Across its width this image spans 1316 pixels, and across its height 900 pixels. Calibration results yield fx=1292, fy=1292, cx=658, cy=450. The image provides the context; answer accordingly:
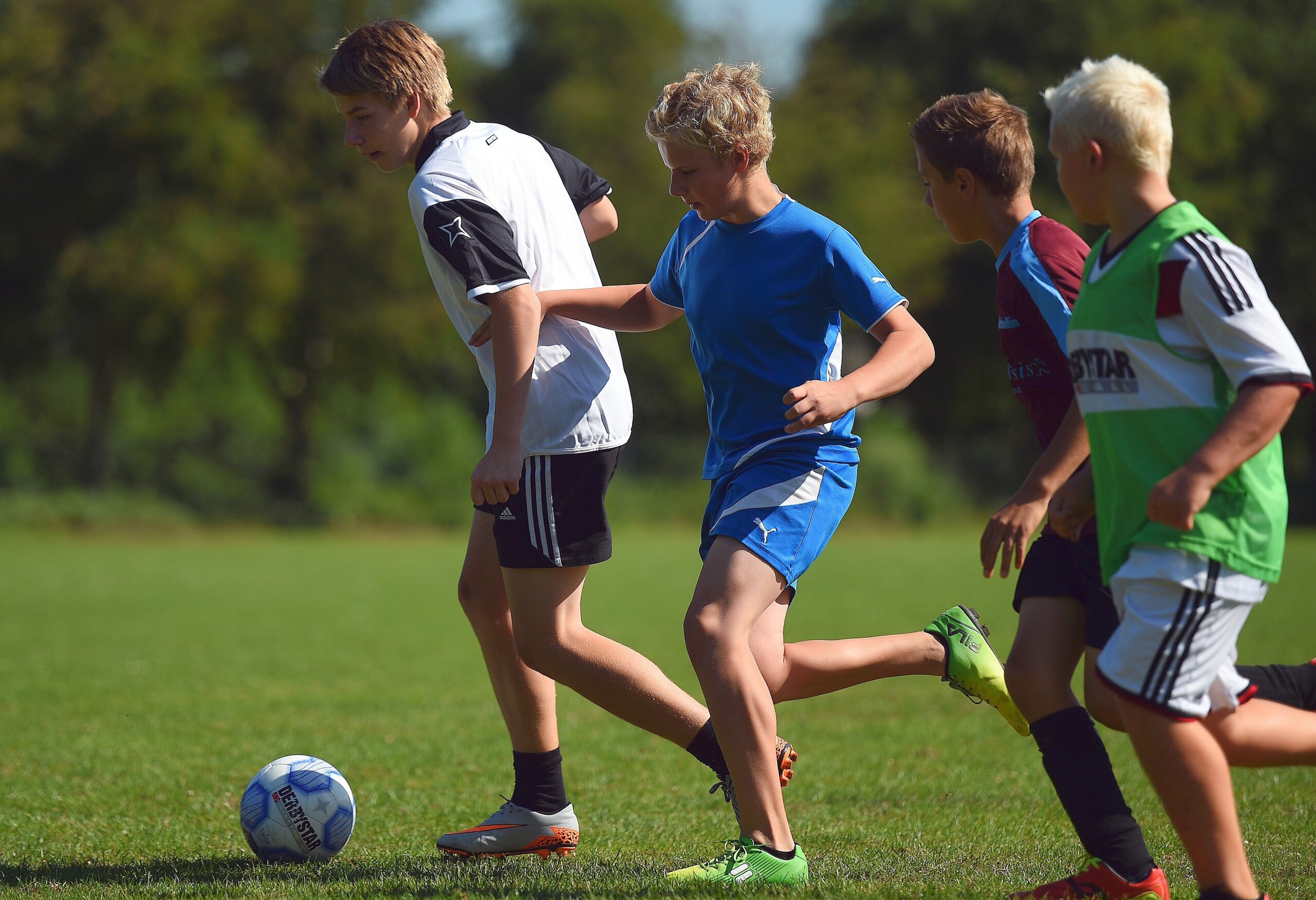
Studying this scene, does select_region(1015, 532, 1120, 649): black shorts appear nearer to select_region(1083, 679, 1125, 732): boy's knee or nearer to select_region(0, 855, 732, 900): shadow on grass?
select_region(1083, 679, 1125, 732): boy's knee

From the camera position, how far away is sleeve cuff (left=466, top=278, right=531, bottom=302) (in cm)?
333

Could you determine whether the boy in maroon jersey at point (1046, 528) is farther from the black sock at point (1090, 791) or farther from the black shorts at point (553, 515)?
the black shorts at point (553, 515)

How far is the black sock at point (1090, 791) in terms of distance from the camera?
2.92 m

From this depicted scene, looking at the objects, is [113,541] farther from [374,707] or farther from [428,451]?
[374,707]

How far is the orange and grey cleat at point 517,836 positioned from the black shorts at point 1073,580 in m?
1.51

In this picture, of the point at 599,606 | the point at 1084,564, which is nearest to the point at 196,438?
the point at 599,606

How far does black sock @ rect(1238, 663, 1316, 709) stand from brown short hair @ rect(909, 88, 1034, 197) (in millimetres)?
1244

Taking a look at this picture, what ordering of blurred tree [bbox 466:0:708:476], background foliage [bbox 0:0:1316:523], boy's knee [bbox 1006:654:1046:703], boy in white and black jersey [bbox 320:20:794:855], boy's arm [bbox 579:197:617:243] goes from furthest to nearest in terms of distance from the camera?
1. blurred tree [bbox 466:0:708:476]
2. background foliage [bbox 0:0:1316:523]
3. boy's arm [bbox 579:197:617:243]
4. boy in white and black jersey [bbox 320:20:794:855]
5. boy's knee [bbox 1006:654:1046:703]

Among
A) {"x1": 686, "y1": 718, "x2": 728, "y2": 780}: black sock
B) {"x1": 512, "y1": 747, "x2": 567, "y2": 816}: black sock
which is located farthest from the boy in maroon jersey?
{"x1": 512, "y1": 747, "x2": 567, "y2": 816}: black sock

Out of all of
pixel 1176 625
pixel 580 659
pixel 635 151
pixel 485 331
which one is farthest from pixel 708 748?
pixel 635 151

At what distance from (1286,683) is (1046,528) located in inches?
24.3

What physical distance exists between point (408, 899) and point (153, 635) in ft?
25.4

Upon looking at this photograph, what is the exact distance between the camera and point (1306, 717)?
109 inches

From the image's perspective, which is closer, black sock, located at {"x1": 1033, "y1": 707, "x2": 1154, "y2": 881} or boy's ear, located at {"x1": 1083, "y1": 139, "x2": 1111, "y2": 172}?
boy's ear, located at {"x1": 1083, "y1": 139, "x2": 1111, "y2": 172}
